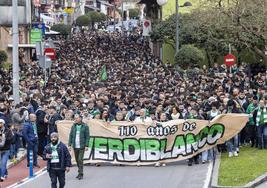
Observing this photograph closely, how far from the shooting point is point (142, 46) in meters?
65.8

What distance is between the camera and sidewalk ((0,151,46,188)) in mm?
18684

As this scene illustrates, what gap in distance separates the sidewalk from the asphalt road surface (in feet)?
1.69

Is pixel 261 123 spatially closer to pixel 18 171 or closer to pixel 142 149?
pixel 142 149

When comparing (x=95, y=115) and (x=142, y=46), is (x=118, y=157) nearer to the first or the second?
(x=95, y=115)

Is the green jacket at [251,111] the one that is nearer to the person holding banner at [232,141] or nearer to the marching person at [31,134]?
the person holding banner at [232,141]

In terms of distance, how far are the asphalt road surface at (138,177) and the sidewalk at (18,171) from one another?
0.52 metres

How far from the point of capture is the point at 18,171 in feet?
67.4

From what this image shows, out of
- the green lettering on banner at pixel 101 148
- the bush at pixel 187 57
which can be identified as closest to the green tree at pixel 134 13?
the bush at pixel 187 57

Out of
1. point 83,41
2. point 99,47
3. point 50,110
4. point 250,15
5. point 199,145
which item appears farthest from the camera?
point 83,41

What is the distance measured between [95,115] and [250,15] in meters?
17.9

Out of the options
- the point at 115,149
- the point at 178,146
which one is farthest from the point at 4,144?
the point at 178,146

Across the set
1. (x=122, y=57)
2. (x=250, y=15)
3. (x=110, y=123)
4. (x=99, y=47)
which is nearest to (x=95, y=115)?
(x=110, y=123)

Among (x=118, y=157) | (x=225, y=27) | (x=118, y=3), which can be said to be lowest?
(x=118, y=157)

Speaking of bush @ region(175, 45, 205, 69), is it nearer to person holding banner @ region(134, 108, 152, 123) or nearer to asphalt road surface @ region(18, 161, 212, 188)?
person holding banner @ region(134, 108, 152, 123)
